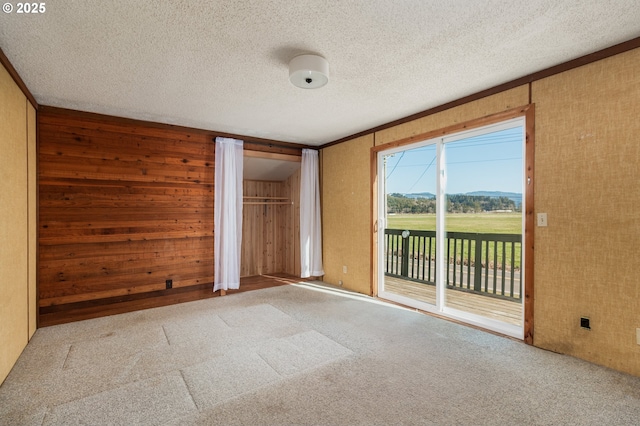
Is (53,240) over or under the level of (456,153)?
under

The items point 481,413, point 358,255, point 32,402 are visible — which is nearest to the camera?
point 481,413

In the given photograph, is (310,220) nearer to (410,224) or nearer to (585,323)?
(410,224)

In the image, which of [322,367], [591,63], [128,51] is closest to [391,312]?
[322,367]

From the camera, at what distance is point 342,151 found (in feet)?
15.7

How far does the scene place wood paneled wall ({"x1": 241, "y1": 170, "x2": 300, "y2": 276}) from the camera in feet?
18.7

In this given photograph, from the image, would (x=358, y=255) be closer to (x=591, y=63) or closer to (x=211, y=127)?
(x=211, y=127)

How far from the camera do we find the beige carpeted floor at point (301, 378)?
1.75 m

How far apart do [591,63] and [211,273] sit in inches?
182

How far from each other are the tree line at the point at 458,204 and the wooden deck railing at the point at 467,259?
1.55 feet

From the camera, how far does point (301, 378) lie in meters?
2.14

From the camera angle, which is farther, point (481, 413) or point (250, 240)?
point (250, 240)

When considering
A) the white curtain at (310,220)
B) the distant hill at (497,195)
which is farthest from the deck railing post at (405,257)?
the white curtain at (310,220)

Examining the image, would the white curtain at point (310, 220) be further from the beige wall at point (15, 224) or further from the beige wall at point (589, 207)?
the beige wall at point (15, 224)

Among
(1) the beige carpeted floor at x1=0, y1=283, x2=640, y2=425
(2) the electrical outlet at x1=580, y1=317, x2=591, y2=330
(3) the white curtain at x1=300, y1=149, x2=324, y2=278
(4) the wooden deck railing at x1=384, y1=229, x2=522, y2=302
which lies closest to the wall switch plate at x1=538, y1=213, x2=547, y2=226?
(2) the electrical outlet at x1=580, y1=317, x2=591, y2=330
